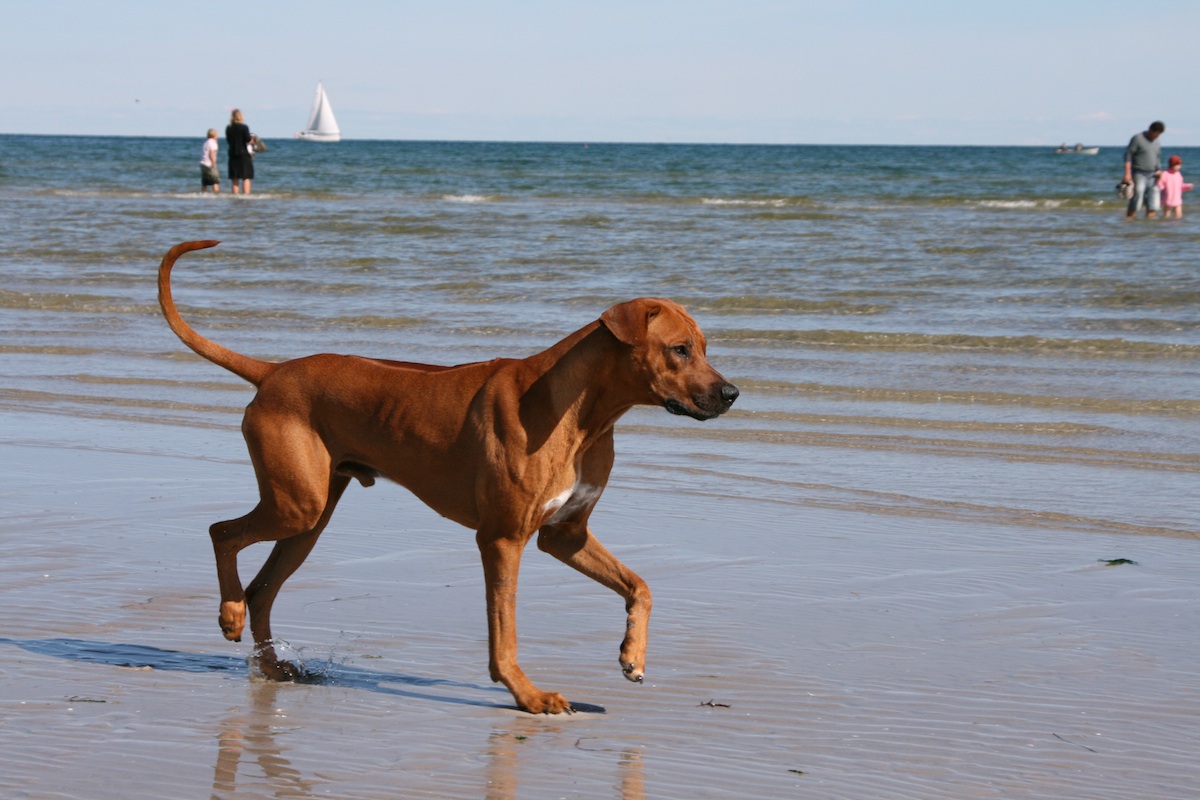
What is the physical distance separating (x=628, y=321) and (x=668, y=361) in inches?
6.6

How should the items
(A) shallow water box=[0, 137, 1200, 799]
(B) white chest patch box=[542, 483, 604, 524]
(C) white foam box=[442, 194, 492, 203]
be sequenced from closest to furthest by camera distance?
(A) shallow water box=[0, 137, 1200, 799] < (B) white chest patch box=[542, 483, 604, 524] < (C) white foam box=[442, 194, 492, 203]

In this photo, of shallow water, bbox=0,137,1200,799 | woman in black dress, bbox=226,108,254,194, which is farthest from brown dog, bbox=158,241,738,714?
woman in black dress, bbox=226,108,254,194

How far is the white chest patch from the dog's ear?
0.50m

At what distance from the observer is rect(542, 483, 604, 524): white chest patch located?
4340 mm

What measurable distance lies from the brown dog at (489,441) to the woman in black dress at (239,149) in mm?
25201

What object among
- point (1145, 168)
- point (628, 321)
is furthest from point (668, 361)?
point (1145, 168)

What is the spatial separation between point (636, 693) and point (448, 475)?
89 centimetres

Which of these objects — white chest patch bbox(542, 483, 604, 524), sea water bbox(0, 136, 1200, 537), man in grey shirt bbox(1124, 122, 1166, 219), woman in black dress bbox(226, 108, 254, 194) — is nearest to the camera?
white chest patch bbox(542, 483, 604, 524)

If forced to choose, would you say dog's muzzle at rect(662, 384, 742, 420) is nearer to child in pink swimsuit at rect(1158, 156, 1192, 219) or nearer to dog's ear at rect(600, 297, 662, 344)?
dog's ear at rect(600, 297, 662, 344)

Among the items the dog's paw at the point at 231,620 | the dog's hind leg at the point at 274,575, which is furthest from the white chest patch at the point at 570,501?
the dog's paw at the point at 231,620

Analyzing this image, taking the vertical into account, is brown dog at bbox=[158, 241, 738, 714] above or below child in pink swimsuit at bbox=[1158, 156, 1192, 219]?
below

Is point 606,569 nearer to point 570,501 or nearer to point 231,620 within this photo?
point 570,501

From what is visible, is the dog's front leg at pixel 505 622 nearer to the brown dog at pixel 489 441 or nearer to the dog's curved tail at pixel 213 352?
the brown dog at pixel 489 441

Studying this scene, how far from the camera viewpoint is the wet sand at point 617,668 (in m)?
3.71
